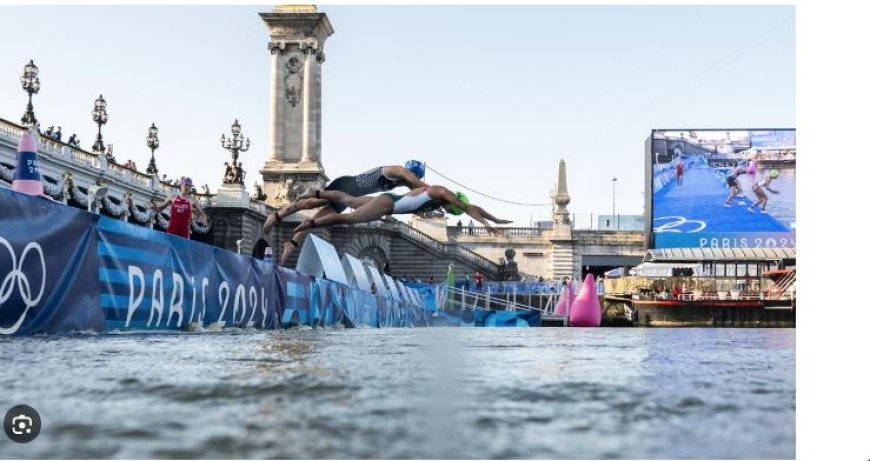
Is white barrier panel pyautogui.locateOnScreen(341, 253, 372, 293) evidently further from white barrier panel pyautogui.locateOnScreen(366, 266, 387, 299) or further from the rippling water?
the rippling water

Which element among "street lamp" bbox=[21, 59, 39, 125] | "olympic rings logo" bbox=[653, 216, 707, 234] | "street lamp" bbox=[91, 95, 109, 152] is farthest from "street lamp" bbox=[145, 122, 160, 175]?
"olympic rings logo" bbox=[653, 216, 707, 234]

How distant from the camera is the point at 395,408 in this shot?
2.85 m

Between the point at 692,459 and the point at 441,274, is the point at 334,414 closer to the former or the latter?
the point at 692,459

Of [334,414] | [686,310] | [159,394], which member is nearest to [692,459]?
[334,414]

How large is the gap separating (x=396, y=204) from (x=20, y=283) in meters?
7.83

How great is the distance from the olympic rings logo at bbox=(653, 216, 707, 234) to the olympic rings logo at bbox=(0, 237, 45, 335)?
166 feet

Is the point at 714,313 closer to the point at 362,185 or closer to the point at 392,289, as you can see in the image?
the point at 392,289

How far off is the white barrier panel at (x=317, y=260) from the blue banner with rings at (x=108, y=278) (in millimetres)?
4457

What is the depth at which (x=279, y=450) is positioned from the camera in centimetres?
215

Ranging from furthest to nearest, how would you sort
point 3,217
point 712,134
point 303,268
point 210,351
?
→ point 712,134 < point 303,268 < point 3,217 < point 210,351

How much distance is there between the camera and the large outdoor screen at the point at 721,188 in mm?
54906

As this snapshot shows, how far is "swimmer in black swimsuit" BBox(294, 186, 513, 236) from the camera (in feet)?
45.0

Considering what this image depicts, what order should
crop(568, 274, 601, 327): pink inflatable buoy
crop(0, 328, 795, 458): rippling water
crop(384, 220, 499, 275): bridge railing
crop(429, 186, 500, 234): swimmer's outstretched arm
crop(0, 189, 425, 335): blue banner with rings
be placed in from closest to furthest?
crop(0, 328, 795, 458): rippling water
crop(0, 189, 425, 335): blue banner with rings
crop(429, 186, 500, 234): swimmer's outstretched arm
crop(568, 274, 601, 327): pink inflatable buoy
crop(384, 220, 499, 275): bridge railing
